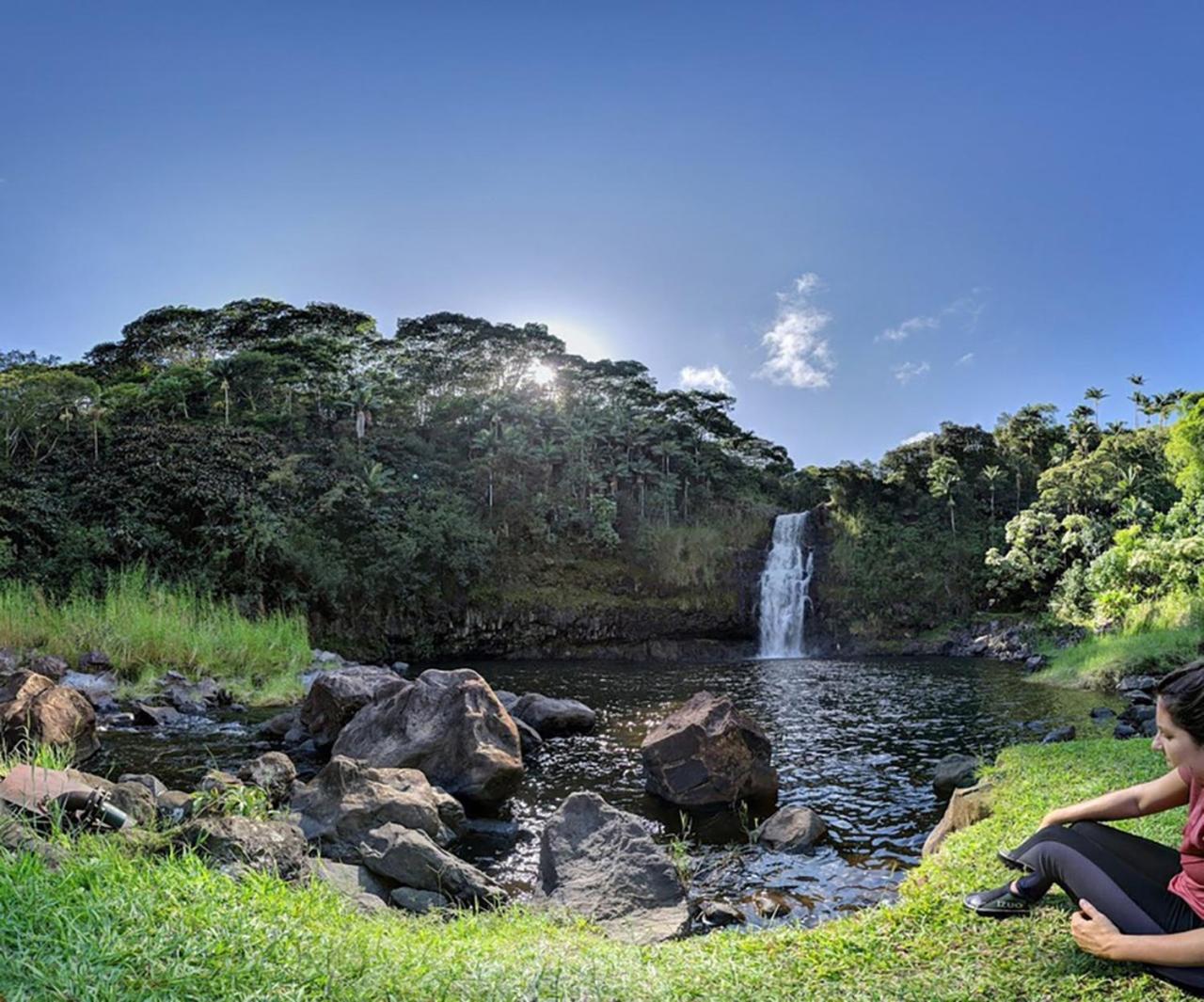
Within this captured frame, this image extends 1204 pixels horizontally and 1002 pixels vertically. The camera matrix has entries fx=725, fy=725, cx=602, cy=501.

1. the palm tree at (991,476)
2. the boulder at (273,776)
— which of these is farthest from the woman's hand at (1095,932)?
the palm tree at (991,476)

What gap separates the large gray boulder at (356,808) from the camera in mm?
6531

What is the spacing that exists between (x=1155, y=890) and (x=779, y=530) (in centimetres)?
3429

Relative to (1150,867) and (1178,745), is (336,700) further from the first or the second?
(1178,745)

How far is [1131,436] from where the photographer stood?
34.2 meters

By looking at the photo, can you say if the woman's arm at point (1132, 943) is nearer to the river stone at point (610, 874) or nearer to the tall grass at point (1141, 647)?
the river stone at point (610, 874)

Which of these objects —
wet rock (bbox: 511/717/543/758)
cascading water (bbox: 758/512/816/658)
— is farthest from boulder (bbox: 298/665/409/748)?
cascading water (bbox: 758/512/816/658)

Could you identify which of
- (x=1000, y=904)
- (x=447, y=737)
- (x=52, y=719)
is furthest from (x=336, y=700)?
(x=1000, y=904)

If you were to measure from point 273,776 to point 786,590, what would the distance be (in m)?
29.1

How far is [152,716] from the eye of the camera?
485 inches

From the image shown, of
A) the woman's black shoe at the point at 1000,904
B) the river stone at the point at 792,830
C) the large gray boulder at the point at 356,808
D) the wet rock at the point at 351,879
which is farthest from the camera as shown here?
the river stone at the point at 792,830

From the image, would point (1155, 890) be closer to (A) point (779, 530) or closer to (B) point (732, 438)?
(A) point (779, 530)

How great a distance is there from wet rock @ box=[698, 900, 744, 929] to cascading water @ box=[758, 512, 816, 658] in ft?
91.7

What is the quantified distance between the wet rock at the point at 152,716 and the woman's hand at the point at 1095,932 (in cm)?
1310

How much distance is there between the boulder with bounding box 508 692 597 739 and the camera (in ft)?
42.4
